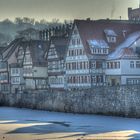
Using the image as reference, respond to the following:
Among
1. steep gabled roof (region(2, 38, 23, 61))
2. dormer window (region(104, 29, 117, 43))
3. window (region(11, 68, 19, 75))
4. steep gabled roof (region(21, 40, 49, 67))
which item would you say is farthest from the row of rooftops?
steep gabled roof (region(2, 38, 23, 61))

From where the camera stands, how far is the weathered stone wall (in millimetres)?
55625

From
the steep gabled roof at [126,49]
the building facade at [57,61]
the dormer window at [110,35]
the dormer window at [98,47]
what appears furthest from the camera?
the building facade at [57,61]

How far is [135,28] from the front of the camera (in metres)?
86.4

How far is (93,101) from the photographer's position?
62.2m

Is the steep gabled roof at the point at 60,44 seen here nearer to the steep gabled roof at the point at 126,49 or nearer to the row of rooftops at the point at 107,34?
the row of rooftops at the point at 107,34

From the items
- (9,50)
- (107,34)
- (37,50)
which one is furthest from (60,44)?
(9,50)

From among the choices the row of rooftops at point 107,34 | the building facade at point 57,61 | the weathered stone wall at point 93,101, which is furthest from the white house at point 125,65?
the weathered stone wall at point 93,101

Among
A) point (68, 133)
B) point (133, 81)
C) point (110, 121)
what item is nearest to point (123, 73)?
point (133, 81)

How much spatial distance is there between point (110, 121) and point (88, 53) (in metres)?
29.5

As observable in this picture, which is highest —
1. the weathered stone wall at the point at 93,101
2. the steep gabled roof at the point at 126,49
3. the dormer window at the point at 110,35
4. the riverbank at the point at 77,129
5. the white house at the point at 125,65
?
the dormer window at the point at 110,35

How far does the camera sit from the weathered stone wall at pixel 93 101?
55.6 metres

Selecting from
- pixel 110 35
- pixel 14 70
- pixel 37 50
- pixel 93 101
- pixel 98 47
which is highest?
pixel 110 35

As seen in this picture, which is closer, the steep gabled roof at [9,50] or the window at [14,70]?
the window at [14,70]

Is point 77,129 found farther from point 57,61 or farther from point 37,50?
point 37,50
